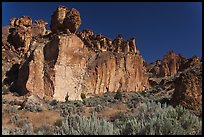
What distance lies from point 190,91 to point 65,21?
28.9m

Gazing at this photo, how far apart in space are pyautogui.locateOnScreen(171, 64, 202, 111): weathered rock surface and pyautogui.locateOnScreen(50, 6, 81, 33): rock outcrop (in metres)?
26.6

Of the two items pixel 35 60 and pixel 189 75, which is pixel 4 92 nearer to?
pixel 35 60

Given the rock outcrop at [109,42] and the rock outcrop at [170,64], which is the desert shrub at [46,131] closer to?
the rock outcrop at [109,42]

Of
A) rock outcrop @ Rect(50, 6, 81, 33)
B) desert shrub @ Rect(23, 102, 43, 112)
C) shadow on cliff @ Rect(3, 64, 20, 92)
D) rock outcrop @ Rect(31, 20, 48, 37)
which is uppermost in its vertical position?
rock outcrop @ Rect(31, 20, 48, 37)

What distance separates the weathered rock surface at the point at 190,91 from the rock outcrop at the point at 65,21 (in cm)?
2658

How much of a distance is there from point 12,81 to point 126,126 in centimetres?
2963

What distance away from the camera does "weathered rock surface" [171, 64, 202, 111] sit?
37.5ft

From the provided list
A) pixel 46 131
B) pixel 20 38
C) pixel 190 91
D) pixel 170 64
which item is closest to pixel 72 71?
pixel 20 38

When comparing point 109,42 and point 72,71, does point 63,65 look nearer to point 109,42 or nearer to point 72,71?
point 72,71

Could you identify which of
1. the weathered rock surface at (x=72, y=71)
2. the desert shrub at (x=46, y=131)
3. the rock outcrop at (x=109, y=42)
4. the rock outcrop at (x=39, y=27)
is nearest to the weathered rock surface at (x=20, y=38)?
the weathered rock surface at (x=72, y=71)

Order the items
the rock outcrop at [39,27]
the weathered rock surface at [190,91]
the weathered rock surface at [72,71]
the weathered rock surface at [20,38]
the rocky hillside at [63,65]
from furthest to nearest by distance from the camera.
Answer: the rock outcrop at [39,27] < the weathered rock surface at [20,38] < the rocky hillside at [63,65] < the weathered rock surface at [72,71] < the weathered rock surface at [190,91]

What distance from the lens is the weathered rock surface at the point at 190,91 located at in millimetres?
11421

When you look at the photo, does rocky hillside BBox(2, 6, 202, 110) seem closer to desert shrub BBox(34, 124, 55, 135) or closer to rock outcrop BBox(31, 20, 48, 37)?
rock outcrop BBox(31, 20, 48, 37)

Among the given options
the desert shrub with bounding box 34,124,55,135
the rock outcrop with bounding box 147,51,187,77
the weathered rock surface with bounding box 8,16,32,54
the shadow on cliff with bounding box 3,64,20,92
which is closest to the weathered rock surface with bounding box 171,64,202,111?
the desert shrub with bounding box 34,124,55,135
